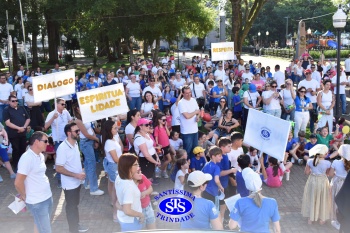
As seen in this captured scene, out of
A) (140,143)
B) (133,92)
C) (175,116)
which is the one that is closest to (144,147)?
(140,143)

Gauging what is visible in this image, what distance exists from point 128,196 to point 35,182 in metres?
1.36

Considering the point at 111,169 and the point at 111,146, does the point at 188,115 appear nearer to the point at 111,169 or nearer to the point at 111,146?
the point at 111,169

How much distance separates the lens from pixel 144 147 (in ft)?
22.0

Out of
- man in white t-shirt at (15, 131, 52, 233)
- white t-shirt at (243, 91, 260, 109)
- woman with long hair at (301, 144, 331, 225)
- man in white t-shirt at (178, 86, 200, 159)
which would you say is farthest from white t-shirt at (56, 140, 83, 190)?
white t-shirt at (243, 91, 260, 109)

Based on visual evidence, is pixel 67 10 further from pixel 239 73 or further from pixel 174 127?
pixel 174 127

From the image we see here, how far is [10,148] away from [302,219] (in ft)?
22.0

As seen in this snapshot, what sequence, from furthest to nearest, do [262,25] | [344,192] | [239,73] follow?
[262,25] < [239,73] < [344,192]

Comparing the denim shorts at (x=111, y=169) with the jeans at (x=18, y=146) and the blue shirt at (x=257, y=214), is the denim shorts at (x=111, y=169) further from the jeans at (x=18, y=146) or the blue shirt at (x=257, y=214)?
the jeans at (x=18, y=146)

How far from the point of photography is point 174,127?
32.8 feet

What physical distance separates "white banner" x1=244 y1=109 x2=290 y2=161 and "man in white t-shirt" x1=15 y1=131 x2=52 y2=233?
10.2ft

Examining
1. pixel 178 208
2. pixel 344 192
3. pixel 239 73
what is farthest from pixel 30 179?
pixel 239 73

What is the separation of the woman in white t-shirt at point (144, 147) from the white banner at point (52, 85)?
220cm

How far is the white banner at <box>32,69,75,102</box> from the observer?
8.04m

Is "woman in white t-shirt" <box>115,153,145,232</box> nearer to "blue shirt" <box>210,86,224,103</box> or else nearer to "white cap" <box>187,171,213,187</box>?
"white cap" <box>187,171,213,187</box>
